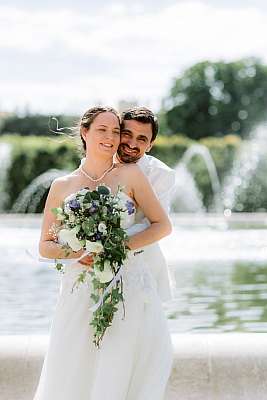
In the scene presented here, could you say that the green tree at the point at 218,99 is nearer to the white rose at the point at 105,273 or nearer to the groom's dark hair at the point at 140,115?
the groom's dark hair at the point at 140,115

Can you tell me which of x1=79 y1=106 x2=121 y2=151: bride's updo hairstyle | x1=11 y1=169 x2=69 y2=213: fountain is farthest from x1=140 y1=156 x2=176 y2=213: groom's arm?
x1=11 y1=169 x2=69 y2=213: fountain

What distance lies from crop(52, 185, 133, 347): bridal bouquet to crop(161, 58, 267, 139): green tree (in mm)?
51726

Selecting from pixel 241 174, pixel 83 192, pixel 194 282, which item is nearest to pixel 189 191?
pixel 241 174

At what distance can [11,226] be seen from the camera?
18141 millimetres

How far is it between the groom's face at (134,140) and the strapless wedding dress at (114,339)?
0.30 m

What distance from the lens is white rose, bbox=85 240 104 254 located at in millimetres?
3537

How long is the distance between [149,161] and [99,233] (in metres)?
0.60

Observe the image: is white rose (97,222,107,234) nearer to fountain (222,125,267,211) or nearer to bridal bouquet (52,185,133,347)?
bridal bouquet (52,185,133,347)

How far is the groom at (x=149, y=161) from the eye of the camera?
155 inches

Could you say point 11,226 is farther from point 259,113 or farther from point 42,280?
point 259,113

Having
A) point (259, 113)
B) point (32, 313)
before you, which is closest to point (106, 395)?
point (32, 313)

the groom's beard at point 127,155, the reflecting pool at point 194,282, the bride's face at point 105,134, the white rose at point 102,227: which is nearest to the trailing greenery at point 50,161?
the reflecting pool at point 194,282

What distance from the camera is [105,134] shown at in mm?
3842

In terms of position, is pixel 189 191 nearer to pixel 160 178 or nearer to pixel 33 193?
pixel 33 193
